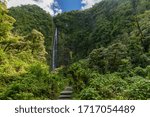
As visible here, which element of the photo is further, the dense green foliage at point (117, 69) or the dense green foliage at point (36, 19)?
the dense green foliage at point (36, 19)

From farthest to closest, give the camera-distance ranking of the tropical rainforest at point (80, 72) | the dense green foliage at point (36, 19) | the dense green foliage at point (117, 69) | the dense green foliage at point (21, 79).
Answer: the dense green foliage at point (36, 19)
the dense green foliage at point (21, 79)
the tropical rainforest at point (80, 72)
the dense green foliage at point (117, 69)

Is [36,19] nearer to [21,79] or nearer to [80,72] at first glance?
[80,72]

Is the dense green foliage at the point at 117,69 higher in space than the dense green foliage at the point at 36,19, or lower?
lower

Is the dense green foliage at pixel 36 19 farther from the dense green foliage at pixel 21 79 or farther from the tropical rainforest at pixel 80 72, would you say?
the dense green foliage at pixel 21 79

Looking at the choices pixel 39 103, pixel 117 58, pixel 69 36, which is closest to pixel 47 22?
pixel 69 36

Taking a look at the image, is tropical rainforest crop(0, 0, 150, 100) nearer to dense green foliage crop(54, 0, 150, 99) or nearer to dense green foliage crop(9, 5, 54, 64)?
dense green foliage crop(54, 0, 150, 99)

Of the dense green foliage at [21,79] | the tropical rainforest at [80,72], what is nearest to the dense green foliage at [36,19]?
the tropical rainforest at [80,72]

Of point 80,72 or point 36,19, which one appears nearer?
point 80,72

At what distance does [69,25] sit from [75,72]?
92.9 m

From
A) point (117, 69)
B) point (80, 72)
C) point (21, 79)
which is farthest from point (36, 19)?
point (21, 79)

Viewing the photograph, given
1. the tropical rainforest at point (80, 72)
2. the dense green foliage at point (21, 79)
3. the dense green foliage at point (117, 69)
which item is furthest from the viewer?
the dense green foliage at point (21, 79)

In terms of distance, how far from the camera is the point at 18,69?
57.4ft

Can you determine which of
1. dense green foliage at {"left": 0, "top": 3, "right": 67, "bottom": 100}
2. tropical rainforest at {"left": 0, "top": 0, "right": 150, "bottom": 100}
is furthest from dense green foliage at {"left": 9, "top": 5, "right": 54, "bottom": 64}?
dense green foliage at {"left": 0, "top": 3, "right": 67, "bottom": 100}

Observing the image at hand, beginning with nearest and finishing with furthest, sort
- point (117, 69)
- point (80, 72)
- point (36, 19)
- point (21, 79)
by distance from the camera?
point (21, 79) < point (80, 72) < point (117, 69) < point (36, 19)
